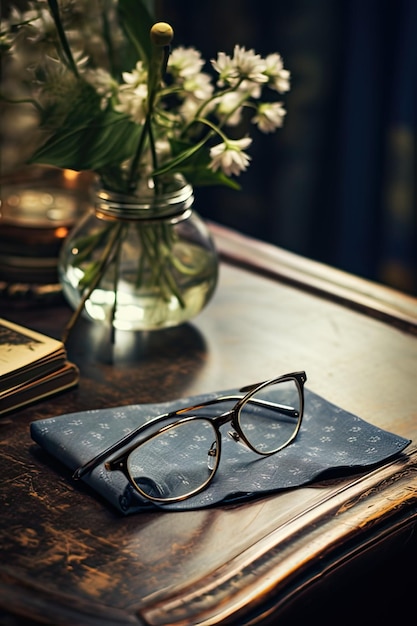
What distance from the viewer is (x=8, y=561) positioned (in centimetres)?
63

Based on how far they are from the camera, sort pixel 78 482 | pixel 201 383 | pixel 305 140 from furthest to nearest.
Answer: pixel 305 140 → pixel 201 383 → pixel 78 482

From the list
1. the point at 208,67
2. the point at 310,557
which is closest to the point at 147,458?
the point at 310,557

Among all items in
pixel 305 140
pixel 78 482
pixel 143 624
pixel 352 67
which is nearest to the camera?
pixel 143 624

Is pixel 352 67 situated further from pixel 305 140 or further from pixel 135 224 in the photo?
pixel 135 224

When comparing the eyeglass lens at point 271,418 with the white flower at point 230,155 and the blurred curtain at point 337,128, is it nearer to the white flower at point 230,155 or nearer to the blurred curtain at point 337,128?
the white flower at point 230,155

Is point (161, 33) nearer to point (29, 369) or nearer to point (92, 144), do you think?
point (92, 144)

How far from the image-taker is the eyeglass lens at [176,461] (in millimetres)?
697

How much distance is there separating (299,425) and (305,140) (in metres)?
1.19

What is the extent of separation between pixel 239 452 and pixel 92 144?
0.33 metres

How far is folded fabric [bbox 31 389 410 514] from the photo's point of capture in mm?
697

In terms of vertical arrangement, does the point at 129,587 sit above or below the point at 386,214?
above

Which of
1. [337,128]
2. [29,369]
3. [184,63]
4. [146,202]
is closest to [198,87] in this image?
[184,63]

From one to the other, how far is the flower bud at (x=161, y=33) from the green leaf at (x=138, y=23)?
0.09 meters

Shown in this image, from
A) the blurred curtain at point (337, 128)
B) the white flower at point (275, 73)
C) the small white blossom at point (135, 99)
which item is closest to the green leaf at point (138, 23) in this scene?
the small white blossom at point (135, 99)
